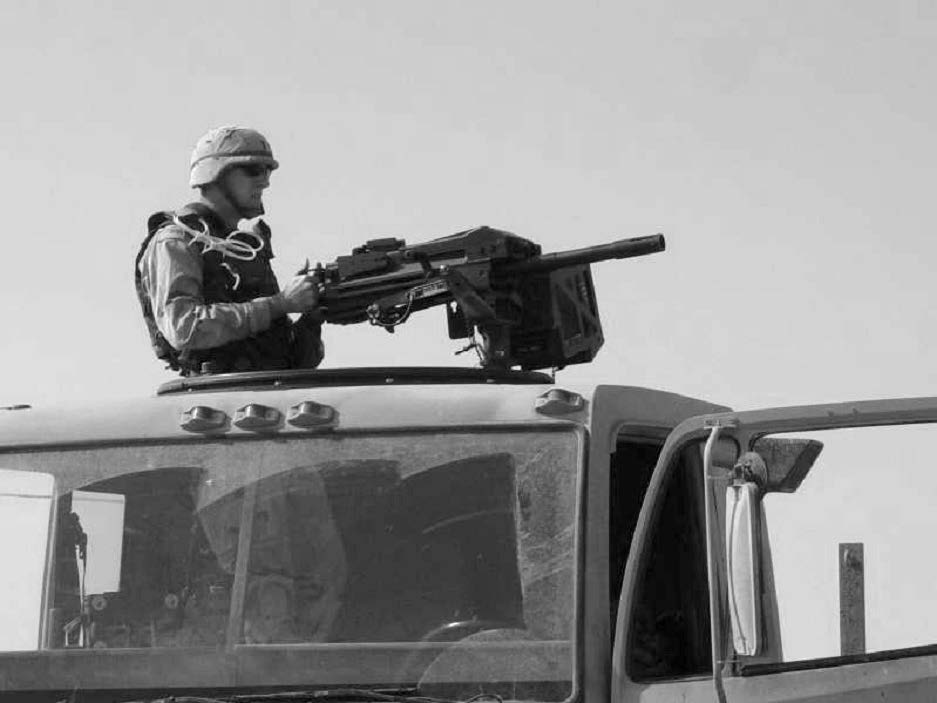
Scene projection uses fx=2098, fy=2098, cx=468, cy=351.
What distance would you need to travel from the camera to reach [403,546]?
5926 millimetres

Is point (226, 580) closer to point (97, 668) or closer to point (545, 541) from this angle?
point (97, 668)

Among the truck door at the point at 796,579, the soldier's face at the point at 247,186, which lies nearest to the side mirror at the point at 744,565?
the truck door at the point at 796,579

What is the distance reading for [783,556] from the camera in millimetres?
5824

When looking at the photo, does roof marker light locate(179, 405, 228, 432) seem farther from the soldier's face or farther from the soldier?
the soldier's face

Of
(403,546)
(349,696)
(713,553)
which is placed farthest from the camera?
(403,546)

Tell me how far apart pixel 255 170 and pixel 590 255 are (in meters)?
1.44

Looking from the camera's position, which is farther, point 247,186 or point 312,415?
point 247,186

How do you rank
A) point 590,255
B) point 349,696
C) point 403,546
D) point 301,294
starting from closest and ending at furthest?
point 349,696 → point 403,546 → point 590,255 → point 301,294

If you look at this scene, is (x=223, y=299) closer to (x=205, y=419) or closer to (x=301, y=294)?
(x=301, y=294)

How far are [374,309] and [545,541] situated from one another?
1.81m

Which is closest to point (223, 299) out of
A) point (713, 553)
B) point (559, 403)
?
point (559, 403)

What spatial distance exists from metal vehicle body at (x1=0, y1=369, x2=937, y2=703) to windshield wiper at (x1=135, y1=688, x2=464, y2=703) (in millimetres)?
36

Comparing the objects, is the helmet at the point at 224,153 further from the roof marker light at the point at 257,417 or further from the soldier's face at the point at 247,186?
the roof marker light at the point at 257,417

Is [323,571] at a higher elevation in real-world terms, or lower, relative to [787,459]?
lower
